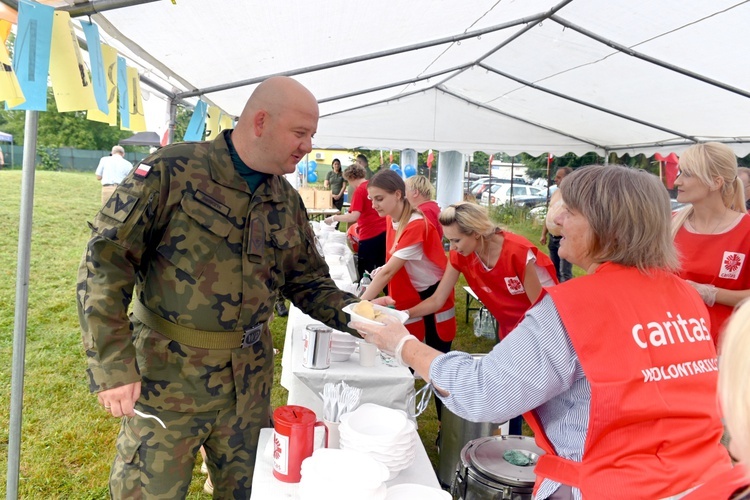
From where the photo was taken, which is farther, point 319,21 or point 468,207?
point 319,21

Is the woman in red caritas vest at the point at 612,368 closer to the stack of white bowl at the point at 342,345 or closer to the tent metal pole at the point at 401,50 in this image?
the stack of white bowl at the point at 342,345

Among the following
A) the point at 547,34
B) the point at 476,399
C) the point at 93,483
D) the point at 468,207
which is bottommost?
the point at 93,483

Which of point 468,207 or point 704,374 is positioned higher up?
point 468,207

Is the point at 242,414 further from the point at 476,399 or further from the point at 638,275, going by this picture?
the point at 638,275

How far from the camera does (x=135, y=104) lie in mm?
2668

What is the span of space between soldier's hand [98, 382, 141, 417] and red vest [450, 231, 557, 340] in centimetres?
202

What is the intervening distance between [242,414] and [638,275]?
132cm

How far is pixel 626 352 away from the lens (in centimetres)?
126

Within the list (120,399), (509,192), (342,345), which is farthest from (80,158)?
(120,399)

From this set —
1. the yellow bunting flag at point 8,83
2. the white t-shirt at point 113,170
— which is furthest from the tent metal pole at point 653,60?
the white t-shirt at point 113,170

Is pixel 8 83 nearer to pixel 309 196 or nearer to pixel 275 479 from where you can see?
pixel 275 479

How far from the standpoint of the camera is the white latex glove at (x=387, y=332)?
170 cm

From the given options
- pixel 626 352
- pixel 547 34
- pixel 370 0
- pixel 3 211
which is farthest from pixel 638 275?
pixel 3 211

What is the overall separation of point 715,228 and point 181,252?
2554mm
